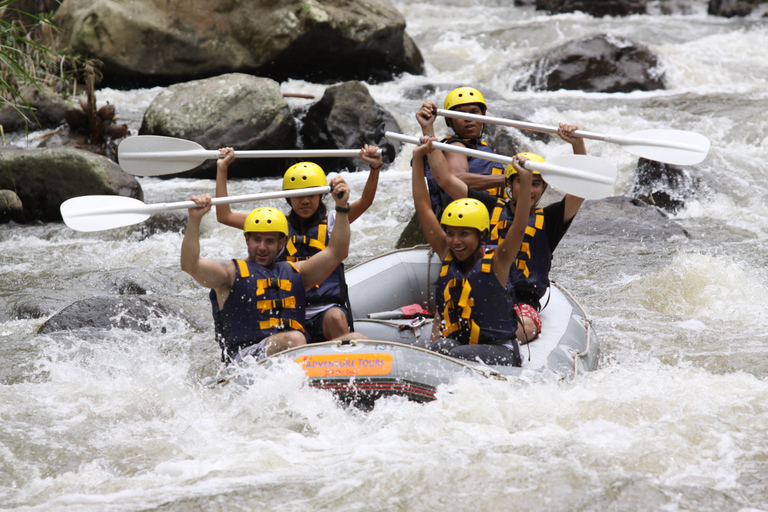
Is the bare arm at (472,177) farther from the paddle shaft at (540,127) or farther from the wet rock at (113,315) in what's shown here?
the wet rock at (113,315)

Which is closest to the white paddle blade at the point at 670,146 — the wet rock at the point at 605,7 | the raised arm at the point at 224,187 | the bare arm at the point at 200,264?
the raised arm at the point at 224,187

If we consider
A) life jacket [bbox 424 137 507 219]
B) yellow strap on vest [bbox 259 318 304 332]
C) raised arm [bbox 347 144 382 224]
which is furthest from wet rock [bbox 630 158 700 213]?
yellow strap on vest [bbox 259 318 304 332]

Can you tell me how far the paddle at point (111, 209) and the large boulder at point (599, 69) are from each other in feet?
32.5

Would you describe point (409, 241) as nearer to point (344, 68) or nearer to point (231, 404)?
point (231, 404)

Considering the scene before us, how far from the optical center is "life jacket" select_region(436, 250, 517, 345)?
3.70 metres

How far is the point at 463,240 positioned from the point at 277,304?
99cm

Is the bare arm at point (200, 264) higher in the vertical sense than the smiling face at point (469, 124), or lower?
lower

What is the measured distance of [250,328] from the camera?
377 cm

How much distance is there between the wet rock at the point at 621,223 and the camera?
772cm

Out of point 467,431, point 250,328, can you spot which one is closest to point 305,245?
point 250,328

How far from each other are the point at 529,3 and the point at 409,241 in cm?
1422

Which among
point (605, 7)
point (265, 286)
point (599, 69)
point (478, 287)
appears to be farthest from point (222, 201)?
point (605, 7)

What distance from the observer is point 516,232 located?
3.61 metres

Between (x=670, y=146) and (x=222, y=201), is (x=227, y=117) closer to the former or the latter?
(x=222, y=201)
